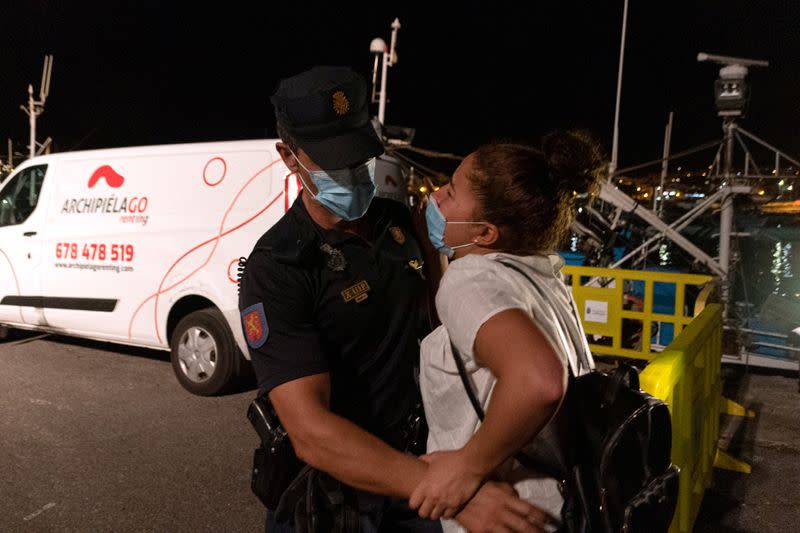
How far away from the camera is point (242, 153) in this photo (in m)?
5.54

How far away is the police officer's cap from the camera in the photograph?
155cm

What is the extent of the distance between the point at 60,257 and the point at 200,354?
2070mm

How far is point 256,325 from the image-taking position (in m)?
1.46

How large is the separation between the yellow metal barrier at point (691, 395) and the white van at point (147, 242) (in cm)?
331

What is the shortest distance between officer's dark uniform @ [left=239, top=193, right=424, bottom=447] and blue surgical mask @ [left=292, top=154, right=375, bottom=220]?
0.07 m

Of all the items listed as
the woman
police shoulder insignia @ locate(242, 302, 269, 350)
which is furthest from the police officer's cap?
police shoulder insignia @ locate(242, 302, 269, 350)

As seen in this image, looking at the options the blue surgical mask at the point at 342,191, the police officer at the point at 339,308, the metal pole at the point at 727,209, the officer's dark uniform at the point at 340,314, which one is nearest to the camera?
the police officer at the point at 339,308

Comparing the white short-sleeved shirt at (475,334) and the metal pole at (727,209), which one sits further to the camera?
the metal pole at (727,209)

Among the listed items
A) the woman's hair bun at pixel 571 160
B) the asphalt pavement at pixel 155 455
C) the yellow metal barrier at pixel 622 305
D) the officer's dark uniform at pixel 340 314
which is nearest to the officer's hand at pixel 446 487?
the officer's dark uniform at pixel 340 314

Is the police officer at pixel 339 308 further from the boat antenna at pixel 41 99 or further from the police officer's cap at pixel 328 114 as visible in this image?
the boat antenna at pixel 41 99

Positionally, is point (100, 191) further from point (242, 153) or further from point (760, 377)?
point (760, 377)

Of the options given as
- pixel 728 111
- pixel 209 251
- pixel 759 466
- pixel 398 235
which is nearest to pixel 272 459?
pixel 398 235

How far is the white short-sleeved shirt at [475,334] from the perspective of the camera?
1.15 m

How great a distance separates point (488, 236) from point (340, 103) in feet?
1.70
